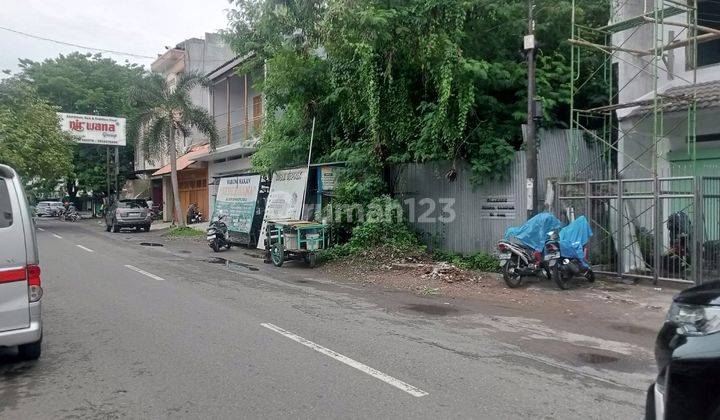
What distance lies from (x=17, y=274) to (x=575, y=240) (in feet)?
30.4

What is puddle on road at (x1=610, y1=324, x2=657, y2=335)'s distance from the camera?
7785mm

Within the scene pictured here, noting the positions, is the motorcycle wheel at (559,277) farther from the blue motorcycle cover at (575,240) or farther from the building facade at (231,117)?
the building facade at (231,117)

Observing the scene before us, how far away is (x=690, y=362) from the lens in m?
2.84

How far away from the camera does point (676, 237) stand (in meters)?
10.7

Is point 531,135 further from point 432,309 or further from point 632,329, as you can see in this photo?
point 632,329

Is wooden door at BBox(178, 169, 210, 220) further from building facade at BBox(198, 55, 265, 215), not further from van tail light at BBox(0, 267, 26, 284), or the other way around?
van tail light at BBox(0, 267, 26, 284)

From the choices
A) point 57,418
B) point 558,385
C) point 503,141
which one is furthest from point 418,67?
point 57,418

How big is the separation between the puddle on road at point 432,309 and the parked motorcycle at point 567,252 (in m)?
2.72

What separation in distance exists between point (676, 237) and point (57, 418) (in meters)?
10.4

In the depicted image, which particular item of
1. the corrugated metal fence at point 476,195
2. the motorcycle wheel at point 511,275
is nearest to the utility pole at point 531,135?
the corrugated metal fence at point 476,195

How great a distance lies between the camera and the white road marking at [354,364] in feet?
16.6

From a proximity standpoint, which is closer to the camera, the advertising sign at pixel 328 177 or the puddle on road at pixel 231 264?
the puddle on road at pixel 231 264

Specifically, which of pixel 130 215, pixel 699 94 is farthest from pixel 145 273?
pixel 130 215

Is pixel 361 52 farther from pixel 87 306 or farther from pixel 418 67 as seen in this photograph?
pixel 87 306
